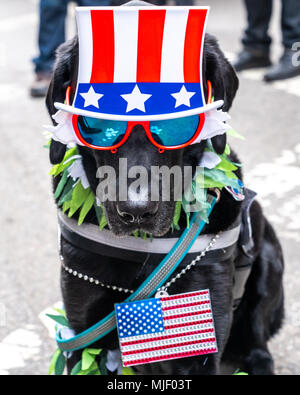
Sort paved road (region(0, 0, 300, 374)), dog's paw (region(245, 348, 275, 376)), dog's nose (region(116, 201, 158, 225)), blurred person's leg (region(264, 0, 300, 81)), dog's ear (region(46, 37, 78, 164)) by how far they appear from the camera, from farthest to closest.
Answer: blurred person's leg (region(264, 0, 300, 81)) < paved road (region(0, 0, 300, 374)) < dog's paw (region(245, 348, 275, 376)) < dog's ear (region(46, 37, 78, 164)) < dog's nose (region(116, 201, 158, 225))

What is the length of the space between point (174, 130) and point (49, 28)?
4.06 metres

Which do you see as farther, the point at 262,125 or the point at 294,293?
the point at 262,125

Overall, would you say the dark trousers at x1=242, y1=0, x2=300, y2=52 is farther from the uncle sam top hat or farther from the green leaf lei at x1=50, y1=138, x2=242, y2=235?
the uncle sam top hat

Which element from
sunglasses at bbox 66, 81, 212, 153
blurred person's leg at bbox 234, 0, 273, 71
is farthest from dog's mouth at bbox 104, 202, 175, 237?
blurred person's leg at bbox 234, 0, 273, 71

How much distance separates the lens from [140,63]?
5.67 ft

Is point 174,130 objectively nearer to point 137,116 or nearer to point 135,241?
point 137,116

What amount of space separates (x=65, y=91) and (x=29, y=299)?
136 centimetres

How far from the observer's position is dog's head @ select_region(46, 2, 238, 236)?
6.03 ft

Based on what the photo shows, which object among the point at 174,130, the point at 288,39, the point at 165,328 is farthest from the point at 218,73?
the point at 288,39

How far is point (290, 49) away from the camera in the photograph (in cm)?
541

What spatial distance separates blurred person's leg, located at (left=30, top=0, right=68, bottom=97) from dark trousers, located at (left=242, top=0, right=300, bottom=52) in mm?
1633

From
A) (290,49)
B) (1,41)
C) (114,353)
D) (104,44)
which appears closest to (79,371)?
(114,353)

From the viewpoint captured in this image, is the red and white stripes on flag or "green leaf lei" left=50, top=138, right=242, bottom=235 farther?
"green leaf lei" left=50, top=138, right=242, bottom=235

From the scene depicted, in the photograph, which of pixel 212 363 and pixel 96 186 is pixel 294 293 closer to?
pixel 212 363
